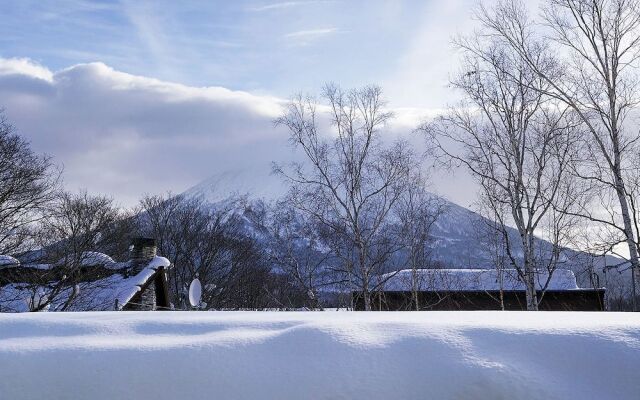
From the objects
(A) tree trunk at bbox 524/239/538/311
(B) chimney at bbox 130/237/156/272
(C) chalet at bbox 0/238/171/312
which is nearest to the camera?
(A) tree trunk at bbox 524/239/538/311

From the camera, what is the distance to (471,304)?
104 feet

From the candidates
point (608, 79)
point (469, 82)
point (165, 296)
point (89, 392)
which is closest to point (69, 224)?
point (165, 296)

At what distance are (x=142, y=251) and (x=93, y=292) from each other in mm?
2457

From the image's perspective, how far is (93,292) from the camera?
780 inches

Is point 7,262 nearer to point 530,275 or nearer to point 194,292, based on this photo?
point 194,292

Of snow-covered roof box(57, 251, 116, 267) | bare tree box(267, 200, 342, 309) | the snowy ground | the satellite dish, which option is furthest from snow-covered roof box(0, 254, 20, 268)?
the snowy ground

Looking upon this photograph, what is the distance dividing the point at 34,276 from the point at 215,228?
20.2 metres

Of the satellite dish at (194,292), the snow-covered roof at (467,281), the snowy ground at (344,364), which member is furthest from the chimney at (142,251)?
the snowy ground at (344,364)

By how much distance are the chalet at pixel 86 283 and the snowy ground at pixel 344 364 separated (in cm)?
1665

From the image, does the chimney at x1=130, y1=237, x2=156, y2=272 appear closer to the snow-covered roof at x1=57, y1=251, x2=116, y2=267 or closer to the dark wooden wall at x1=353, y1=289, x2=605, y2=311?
the snow-covered roof at x1=57, y1=251, x2=116, y2=267

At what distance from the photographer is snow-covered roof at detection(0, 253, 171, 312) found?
1878cm

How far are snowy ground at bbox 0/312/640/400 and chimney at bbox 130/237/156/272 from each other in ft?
64.2

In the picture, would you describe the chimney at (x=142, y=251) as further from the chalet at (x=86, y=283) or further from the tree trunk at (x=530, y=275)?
the tree trunk at (x=530, y=275)

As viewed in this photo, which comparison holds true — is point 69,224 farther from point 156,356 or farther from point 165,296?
point 156,356
